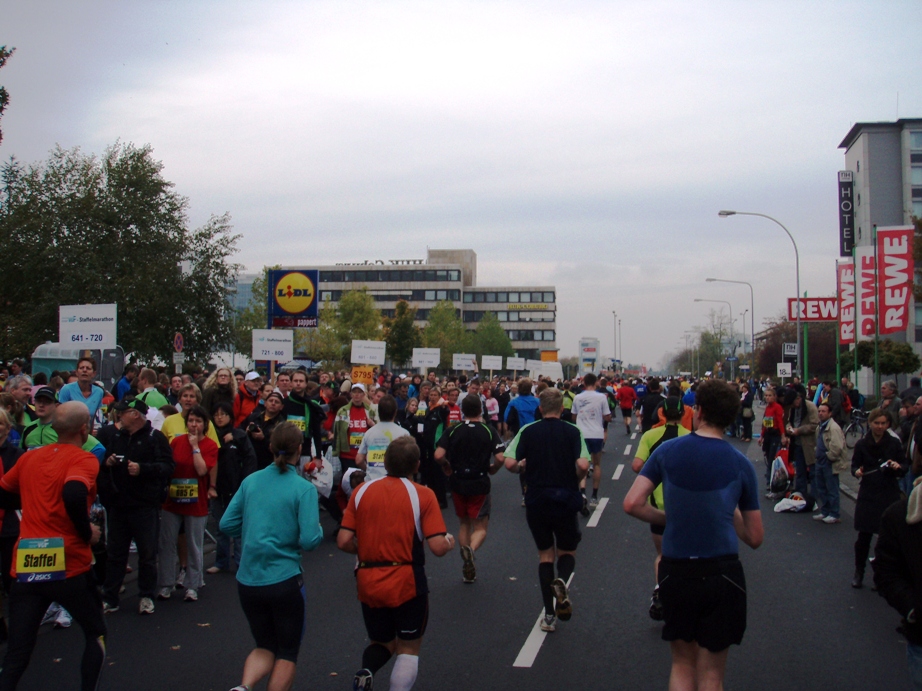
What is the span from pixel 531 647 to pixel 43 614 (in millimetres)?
3345

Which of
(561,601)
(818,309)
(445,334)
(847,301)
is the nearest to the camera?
(561,601)

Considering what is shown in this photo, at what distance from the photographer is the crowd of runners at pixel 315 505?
14.1 feet

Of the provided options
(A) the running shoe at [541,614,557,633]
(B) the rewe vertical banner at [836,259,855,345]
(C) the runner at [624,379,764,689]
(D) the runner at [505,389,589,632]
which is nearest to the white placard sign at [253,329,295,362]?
(D) the runner at [505,389,589,632]

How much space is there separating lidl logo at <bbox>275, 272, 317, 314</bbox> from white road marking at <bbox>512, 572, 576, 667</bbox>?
14734mm

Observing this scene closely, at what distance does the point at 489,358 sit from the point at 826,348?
3323 cm

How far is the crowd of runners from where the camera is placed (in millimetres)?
4285

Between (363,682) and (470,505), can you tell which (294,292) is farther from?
(363,682)

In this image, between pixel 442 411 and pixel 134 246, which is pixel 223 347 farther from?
pixel 442 411

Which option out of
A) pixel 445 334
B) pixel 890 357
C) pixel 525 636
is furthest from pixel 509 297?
pixel 525 636

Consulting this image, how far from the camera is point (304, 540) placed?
4832 millimetres

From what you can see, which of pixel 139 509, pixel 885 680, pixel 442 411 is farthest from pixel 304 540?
pixel 442 411

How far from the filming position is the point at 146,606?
25.4 feet

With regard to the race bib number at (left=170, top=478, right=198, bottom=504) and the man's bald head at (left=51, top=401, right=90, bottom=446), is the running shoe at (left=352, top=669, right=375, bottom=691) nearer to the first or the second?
the man's bald head at (left=51, top=401, right=90, bottom=446)

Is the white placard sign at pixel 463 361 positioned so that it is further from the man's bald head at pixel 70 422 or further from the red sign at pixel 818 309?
the man's bald head at pixel 70 422
